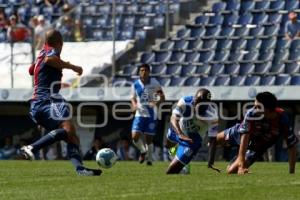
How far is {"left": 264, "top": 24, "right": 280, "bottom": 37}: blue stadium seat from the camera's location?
27711 mm

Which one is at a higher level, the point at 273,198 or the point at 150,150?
the point at 273,198

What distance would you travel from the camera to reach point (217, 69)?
27438mm

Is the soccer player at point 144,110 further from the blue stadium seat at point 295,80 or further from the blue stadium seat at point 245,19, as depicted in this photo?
the blue stadium seat at point 245,19

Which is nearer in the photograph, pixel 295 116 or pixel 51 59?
pixel 51 59

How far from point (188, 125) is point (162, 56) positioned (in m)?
13.7

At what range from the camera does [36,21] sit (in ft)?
100

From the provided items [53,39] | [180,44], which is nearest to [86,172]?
[53,39]

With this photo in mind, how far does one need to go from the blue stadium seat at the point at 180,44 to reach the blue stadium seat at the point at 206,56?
0.82 metres

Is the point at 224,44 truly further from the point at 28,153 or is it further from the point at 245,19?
the point at 28,153

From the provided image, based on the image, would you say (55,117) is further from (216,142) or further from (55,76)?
(216,142)

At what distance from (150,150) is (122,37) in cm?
964

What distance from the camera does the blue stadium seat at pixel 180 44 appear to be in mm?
29141

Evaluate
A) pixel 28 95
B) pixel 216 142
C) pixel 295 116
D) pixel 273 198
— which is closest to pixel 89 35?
pixel 28 95

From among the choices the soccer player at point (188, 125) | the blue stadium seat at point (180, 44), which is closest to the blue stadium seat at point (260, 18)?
the blue stadium seat at point (180, 44)
